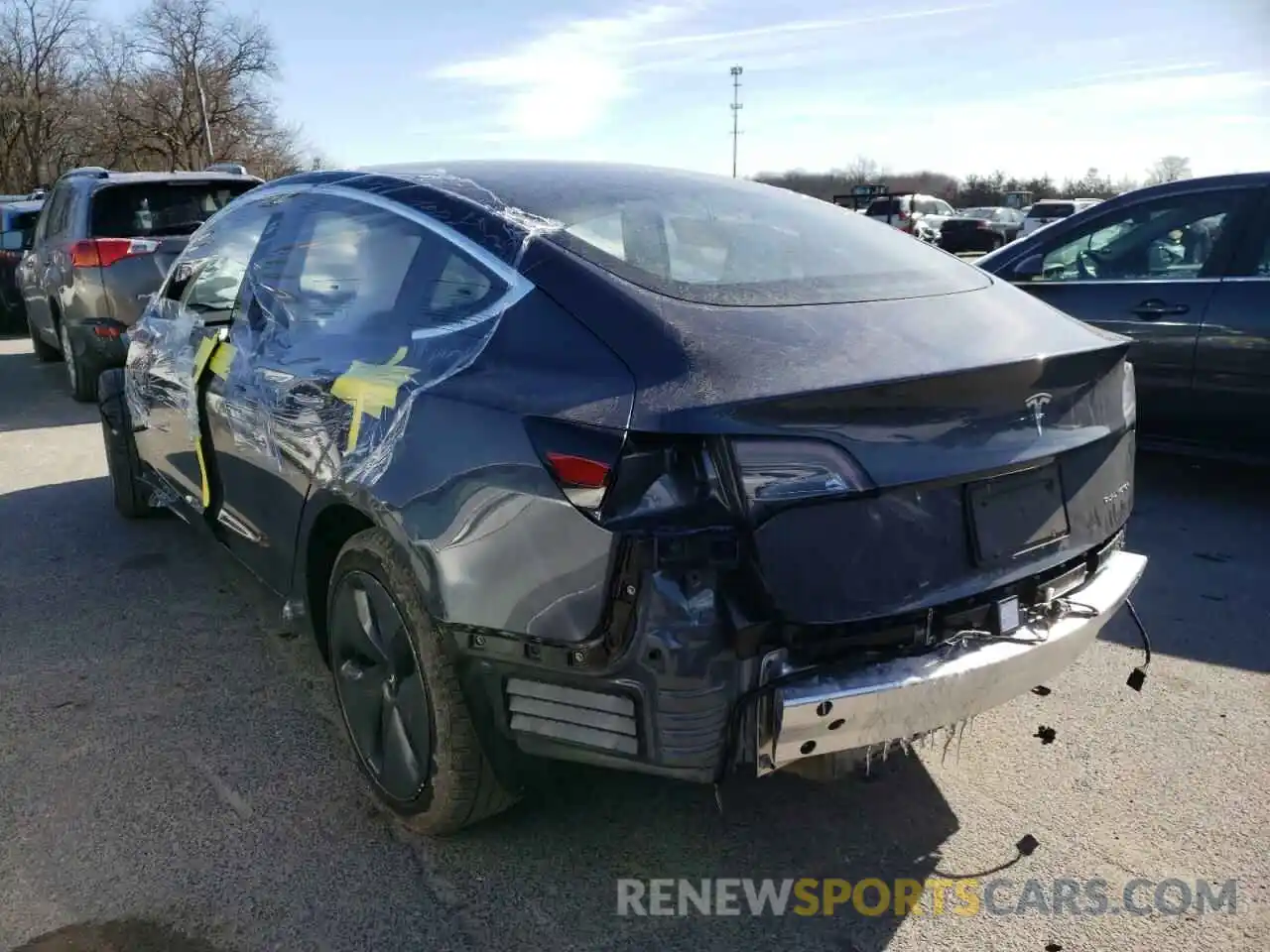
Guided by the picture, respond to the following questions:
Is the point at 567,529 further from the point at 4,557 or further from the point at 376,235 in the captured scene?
the point at 4,557

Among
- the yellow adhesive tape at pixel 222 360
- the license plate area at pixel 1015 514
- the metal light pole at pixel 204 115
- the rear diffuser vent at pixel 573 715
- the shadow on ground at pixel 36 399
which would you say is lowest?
the shadow on ground at pixel 36 399

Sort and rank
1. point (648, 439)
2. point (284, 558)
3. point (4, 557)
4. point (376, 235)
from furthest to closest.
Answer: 1. point (4, 557)
2. point (284, 558)
3. point (376, 235)
4. point (648, 439)

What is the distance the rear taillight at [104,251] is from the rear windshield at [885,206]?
24339 millimetres

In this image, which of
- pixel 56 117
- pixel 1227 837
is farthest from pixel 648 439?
pixel 56 117

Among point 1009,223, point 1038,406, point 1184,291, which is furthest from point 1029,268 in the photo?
point 1009,223

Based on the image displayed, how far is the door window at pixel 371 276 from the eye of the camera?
2.51m

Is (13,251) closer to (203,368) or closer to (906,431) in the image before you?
(203,368)

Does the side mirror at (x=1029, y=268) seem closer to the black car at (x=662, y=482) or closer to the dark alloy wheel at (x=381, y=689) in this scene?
the black car at (x=662, y=482)

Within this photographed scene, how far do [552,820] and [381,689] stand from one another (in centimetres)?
56

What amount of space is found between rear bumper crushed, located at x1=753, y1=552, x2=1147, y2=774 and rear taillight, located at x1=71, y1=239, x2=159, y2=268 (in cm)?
744

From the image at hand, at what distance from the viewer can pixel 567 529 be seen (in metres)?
2.00

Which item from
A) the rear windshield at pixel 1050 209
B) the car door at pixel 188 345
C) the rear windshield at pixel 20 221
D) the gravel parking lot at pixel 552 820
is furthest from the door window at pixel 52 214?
the rear windshield at pixel 1050 209

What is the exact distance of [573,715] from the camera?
2.09 m

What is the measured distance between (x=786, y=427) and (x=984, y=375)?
520 millimetres
